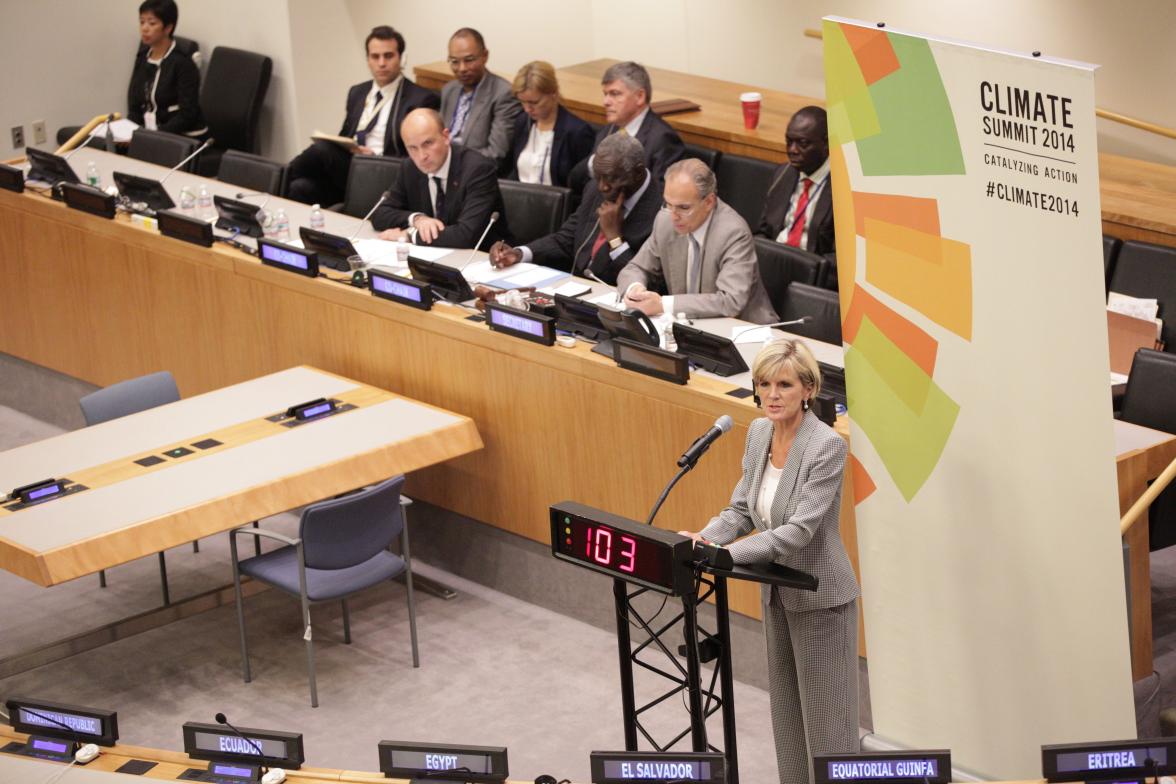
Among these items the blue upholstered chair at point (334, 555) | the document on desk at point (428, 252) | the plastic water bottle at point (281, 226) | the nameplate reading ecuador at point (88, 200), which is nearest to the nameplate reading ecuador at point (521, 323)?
the blue upholstered chair at point (334, 555)

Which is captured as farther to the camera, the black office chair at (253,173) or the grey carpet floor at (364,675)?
the black office chair at (253,173)

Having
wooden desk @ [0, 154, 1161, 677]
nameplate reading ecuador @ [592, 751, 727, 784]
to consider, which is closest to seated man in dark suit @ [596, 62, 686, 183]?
wooden desk @ [0, 154, 1161, 677]

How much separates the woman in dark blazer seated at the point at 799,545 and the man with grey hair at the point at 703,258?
5.55ft

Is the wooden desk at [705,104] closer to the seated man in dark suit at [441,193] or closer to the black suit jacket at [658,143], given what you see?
the black suit jacket at [658,143]

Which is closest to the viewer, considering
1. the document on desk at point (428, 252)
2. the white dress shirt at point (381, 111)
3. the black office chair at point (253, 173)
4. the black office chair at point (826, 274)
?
the black office chair at point (826, 274)

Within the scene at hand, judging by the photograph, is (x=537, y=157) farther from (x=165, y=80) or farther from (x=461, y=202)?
(x=165, y=80)

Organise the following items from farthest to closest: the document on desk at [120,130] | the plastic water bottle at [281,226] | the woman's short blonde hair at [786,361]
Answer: the document on desk at [120,130] < the plastic water bottle at [281,226] < the woman's short blonde hair at [786,361]

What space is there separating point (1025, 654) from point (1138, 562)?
839mm

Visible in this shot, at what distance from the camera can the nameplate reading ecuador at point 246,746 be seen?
3381 mm

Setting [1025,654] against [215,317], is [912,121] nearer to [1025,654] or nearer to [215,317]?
[1025,654]

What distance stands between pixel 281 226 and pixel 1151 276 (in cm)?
320

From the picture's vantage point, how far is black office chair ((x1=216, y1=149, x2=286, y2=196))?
7359mm

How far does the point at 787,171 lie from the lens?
21.6 feet

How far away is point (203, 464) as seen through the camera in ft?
16.6
